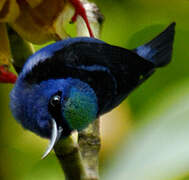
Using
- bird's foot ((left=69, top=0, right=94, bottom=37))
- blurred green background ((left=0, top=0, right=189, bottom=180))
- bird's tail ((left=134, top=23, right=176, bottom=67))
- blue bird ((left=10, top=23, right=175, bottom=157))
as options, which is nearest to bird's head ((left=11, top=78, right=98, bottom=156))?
blue bird ((left=10, top=23, right=175, bottom=157))

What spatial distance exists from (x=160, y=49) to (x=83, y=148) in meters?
0.62

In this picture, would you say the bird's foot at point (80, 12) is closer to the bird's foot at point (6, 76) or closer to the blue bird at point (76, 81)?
the blue bird at point (76, 81)

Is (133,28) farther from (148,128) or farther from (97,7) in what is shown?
(148,128)

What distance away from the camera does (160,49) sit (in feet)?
5.88

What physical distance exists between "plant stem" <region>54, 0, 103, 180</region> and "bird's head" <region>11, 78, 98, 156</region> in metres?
0.05

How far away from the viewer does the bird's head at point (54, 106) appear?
4.20 feet

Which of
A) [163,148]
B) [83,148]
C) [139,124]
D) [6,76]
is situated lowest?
[83,148]

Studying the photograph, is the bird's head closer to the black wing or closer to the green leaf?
the black wing

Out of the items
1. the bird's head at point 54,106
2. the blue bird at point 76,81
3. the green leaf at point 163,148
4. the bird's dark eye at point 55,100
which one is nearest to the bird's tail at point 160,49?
the blue bird at point 76,81

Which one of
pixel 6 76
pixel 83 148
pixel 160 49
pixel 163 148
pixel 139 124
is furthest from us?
pixel 160 49

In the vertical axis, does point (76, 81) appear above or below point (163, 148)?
below

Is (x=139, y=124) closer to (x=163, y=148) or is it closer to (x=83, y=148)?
(x=163, y=148)

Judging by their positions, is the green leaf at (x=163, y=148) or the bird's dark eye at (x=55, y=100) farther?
the bird's dark eye at (x=55, y=100)

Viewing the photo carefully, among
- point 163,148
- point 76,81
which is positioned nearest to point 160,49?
point 76,81
